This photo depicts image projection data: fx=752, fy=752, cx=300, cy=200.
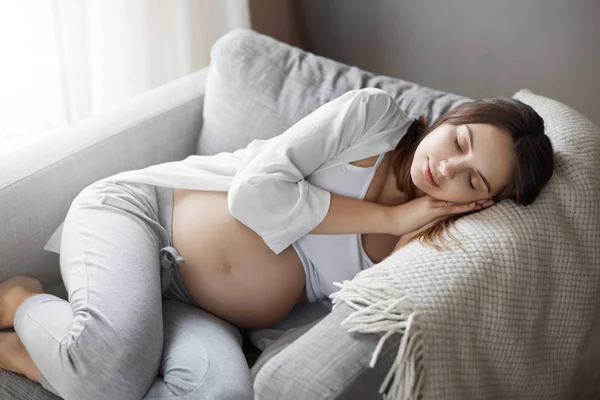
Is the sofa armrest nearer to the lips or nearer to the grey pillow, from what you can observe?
the grey pillow

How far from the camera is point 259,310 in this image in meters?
1.55

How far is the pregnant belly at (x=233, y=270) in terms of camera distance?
1.53m

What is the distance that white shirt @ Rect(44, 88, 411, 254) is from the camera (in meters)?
1.46

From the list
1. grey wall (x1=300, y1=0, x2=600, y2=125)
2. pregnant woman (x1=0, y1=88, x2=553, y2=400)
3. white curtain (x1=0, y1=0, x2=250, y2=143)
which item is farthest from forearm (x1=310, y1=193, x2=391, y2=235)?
grey wall (x1=300, y1=0, x2=600, y2=125)

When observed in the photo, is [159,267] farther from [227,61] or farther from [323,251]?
[227,61]

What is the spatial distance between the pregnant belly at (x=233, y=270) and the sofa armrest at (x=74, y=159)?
0.95 ft

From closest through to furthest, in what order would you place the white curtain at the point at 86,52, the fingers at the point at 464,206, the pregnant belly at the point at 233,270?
the fingers at the point at 464,206 < the pregnant belly at the point at 233,270 < the white curtain at the point at 86,52

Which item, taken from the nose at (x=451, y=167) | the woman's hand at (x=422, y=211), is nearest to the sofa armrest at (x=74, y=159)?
the woman's hand at (x=422, y=211)

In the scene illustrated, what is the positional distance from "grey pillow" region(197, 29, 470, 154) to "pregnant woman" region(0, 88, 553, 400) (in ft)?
0.43

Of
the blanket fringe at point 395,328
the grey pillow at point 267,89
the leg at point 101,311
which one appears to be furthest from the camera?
the grey pillow at point 267,89

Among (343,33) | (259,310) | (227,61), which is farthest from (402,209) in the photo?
(343,33)

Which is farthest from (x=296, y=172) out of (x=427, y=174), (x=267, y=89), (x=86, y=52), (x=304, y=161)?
(x=86, y=52)

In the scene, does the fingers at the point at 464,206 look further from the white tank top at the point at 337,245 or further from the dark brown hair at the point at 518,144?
the white tank top at the point at 337,245

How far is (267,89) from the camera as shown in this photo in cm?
178
